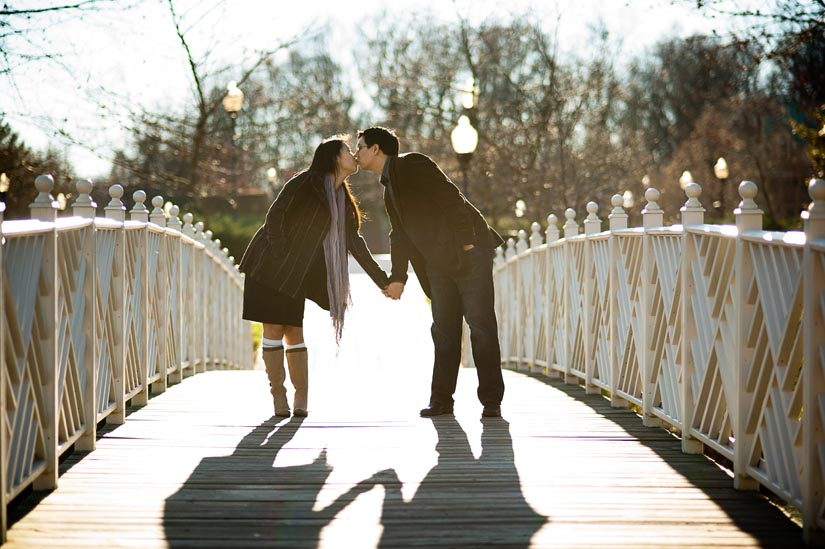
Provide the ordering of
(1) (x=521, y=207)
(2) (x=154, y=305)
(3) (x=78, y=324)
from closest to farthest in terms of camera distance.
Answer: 1. (3) (x=78, y=324)
2. (2) (x=154, y=305)
3. (1) (x=521, y=207)

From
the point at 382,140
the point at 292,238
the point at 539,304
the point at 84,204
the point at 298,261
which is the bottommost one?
the point at 539,304

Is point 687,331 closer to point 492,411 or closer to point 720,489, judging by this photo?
point 720,489

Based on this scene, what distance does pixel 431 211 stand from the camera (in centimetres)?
625

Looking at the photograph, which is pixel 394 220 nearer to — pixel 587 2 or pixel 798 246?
pixel 798 246

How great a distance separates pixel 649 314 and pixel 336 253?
6.11ft

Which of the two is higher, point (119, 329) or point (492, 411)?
point (119, 329)

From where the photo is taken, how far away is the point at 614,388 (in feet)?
21.5

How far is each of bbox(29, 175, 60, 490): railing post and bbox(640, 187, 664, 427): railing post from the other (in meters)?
3.00

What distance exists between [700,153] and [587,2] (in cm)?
1779

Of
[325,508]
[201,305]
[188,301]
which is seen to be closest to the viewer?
[325,508]

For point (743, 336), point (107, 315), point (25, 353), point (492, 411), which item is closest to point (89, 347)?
point (107, 315)

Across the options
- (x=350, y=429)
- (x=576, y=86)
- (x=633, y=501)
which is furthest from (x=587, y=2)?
(x=633, y=501)

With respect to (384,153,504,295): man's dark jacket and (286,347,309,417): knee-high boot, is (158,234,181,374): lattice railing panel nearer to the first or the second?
(286,347,309,417): knee-high boot

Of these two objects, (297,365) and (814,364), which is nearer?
(814,364)
